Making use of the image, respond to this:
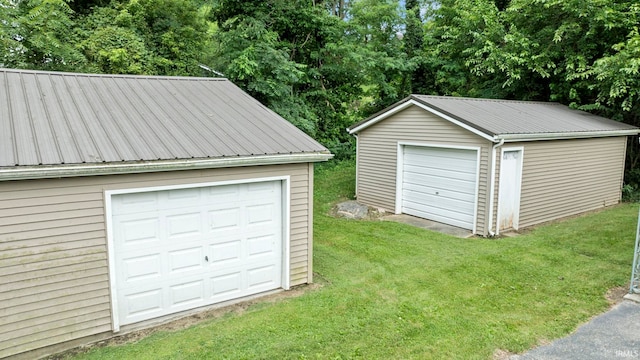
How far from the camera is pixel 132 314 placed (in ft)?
18.6

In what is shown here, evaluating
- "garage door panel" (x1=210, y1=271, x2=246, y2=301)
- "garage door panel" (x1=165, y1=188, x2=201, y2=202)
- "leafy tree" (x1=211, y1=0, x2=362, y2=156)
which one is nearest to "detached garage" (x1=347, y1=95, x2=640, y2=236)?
"leafy tree" (x1=211, y1=0, x2=362, y2=156)

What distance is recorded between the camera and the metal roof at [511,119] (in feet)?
32.6

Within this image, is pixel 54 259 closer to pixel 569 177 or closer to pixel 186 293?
pixel 186 293

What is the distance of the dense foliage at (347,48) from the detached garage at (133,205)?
26.4 feet

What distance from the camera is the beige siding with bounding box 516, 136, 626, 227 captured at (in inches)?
417

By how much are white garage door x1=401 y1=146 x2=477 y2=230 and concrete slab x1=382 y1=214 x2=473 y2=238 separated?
16 centimetres

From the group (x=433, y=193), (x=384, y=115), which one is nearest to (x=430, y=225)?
(x=433, y=193)

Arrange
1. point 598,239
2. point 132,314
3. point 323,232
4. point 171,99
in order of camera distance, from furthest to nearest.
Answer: point 323,232
point 598,239
point 171,99
point 132,314

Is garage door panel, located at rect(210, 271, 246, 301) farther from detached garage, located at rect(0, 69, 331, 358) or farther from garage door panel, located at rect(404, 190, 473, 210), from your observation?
garage door panel, located at rect(404, 190, 473, 210)

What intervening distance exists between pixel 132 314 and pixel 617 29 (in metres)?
16.8

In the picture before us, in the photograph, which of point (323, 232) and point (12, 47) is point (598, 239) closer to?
point (323, 232)

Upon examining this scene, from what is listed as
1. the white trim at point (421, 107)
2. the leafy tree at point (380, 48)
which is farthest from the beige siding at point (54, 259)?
the leafy tree at point (380, 48)

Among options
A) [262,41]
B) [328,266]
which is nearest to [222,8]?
[262,41]

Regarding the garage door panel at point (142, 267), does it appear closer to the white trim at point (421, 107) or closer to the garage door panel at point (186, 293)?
the garage door panel at point (186, 293)
